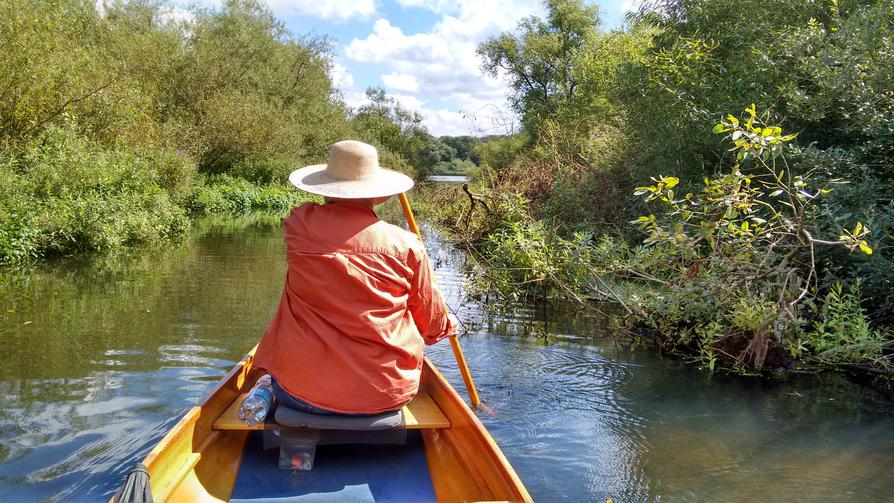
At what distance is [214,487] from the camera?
10.6 ft

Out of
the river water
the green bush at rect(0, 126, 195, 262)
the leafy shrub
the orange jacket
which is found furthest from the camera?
the green bush at rect(0, 126, 195, 262)

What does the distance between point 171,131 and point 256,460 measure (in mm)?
21277

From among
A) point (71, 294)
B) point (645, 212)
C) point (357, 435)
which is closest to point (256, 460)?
point (357, 435)

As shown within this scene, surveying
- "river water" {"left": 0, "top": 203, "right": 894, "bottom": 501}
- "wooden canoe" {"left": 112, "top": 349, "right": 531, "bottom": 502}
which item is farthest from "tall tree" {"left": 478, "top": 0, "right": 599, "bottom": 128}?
"wooden canoe" {"left": 112, "top": 349, "right": 531, "bottom": 502}

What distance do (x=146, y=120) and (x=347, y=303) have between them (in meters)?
17.8

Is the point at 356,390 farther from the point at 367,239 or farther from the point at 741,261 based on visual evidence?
the point at 741,261

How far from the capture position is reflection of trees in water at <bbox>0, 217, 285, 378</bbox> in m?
6.43

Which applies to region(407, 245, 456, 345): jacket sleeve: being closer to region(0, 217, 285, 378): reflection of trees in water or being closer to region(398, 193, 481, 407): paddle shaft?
region(398, 193, 481, 407): paddle shaft

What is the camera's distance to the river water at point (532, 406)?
4.36 meters

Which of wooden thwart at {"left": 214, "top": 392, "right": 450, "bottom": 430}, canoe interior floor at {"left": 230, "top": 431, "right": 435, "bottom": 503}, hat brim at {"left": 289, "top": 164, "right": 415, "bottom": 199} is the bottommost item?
canoe interior floor at {"left": 230, "top": 431, "right": 435, "bottom": 503}

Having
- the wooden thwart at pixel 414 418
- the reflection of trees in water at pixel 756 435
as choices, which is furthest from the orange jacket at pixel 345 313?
the reflection of trees in water at pixel 756 435

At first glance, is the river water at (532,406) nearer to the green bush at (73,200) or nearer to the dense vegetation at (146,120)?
the green bush at (73,200)

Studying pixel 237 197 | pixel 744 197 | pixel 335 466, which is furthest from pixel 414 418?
pixel 237 197

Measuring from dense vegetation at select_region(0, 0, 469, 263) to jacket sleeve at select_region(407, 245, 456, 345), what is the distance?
380 inches
